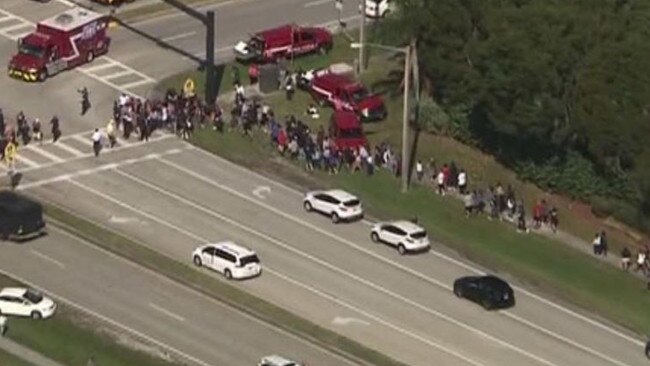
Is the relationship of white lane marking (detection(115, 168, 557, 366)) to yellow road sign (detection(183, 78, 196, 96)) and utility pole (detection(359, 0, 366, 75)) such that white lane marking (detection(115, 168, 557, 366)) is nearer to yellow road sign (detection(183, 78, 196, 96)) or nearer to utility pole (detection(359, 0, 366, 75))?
yellow road sign (detection(183, 78, 196, 96))

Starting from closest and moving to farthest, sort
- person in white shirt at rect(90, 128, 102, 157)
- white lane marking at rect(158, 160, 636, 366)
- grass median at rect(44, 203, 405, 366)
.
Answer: grass median at rect(44, 203, 405, 366)
white lane marking at rect(158, 160, 636, 366)
person in white shirt at rect(90, 128, 102, 157)

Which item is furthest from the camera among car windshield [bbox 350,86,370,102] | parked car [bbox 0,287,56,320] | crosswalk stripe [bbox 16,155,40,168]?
car windshield [bbox 350,86,370,102]

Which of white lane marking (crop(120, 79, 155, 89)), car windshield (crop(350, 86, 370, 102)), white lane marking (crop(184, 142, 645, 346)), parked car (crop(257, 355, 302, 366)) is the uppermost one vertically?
parked car (crop(257, 355, 302, 366))

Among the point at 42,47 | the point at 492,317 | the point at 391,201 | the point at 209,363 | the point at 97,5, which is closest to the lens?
the point at 209,363

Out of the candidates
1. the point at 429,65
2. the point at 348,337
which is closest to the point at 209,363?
the point at 348,337

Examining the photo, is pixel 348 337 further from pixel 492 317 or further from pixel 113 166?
pixel 113 166

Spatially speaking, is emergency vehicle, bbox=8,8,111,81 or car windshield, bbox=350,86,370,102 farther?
emergency vehicle, bbox=8,8,111,81

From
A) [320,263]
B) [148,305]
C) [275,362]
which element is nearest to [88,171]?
[320,263]

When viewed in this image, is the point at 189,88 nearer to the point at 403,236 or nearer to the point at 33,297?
the point at 403,236

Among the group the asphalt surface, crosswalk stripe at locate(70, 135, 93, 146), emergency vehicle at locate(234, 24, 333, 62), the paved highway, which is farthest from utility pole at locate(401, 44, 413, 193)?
the paved highway
